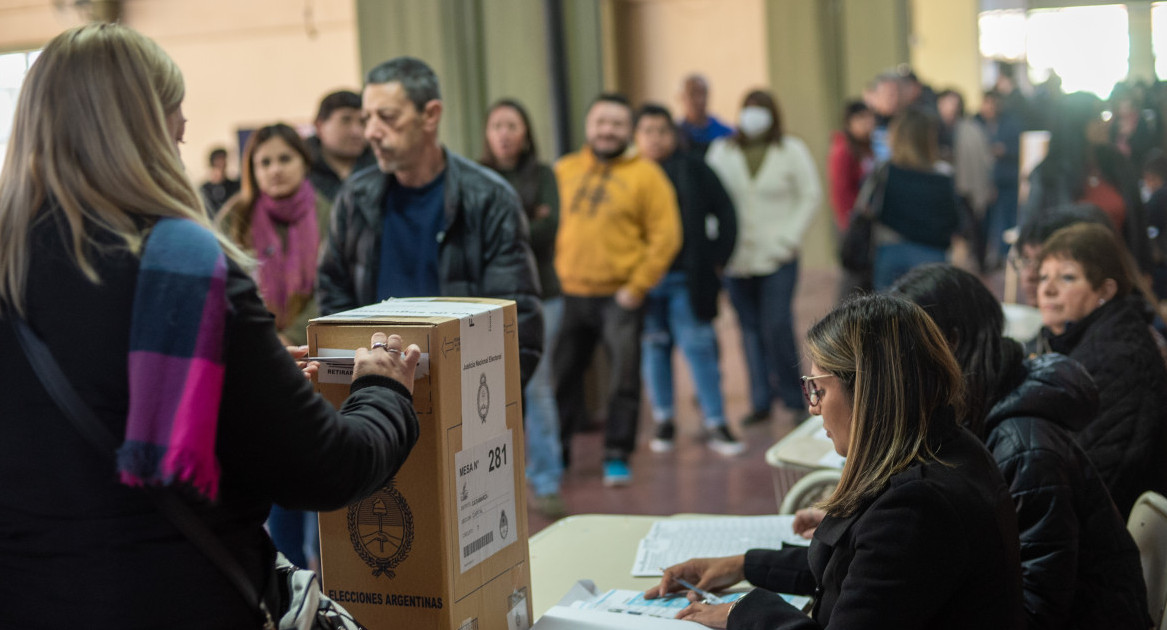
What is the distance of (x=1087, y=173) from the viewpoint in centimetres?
538

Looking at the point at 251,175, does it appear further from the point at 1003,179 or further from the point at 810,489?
the point at 1003,179

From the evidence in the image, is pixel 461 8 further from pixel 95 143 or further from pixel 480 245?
pixel 95 143

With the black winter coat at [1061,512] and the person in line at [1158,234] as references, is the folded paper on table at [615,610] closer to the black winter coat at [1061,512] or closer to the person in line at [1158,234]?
the black winter coat at [1061,512]

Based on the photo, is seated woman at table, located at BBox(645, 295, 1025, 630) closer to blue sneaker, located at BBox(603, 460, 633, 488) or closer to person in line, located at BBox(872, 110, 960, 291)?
blue sneaker, located at BBox(603, 460, 633, 488)

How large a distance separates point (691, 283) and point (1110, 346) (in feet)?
9.23

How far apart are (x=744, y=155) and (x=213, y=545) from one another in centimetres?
513

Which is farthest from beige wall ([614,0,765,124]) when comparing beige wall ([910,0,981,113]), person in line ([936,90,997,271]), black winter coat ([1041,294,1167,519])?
black winter coat ([1041,294,1167,519])

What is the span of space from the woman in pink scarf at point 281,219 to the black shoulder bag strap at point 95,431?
8.17 feet

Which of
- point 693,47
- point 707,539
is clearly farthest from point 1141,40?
point 707,539

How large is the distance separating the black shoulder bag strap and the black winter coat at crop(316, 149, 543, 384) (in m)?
1.64

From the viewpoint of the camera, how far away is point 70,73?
1320 mm

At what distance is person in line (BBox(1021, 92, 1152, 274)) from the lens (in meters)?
5.11

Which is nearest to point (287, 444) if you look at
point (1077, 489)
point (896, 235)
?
point (1077, 489)

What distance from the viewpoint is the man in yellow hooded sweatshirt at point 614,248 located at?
5.11m
